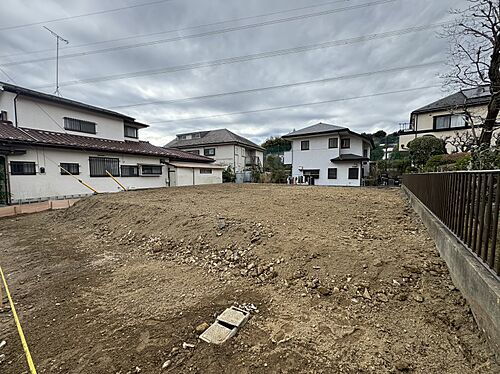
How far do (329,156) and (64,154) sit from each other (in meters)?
17.2

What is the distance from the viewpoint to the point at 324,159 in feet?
65.1

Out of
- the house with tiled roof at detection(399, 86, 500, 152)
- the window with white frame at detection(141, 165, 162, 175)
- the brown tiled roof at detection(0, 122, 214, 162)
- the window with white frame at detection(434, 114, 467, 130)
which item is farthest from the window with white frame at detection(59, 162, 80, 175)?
the window with white frame at detection(434, 114, 467, 130)

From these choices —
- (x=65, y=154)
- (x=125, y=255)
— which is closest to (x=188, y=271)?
(x=125, y=255)

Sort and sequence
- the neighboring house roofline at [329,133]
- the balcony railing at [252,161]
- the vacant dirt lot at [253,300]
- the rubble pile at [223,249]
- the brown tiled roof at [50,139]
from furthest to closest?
the balcony railing at [252,161], the neighboring house roofline at [329,133], the brown tiled roof at [50,139], the rubble pile at [223,249], the vacant dirt lot at [253,300]

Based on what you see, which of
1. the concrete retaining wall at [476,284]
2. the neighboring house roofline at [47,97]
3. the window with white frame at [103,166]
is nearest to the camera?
the concrete retaining wall at [476,284]

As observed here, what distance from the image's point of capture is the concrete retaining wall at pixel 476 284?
1588mm

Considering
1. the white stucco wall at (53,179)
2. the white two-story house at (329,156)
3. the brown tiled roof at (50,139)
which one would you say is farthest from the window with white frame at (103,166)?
the white two-story house at (329,156)

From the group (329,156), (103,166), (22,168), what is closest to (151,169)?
(103,166)

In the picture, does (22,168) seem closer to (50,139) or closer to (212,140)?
(50,139)

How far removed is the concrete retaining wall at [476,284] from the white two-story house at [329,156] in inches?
662

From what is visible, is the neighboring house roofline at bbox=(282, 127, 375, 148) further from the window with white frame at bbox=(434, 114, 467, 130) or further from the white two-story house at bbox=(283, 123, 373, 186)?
the window with white frame at bbox=(434, 114, 467, 130)

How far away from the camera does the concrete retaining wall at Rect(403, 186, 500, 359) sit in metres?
A: 1.59

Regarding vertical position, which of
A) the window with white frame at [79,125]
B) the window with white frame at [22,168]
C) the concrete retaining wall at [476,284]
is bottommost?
the concrete retaining wall at [476,284]

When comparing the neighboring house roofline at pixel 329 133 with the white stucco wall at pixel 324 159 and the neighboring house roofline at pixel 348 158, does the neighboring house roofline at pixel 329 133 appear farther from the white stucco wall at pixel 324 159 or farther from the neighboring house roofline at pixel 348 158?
the neighboring house roofline at pixel 348 158
